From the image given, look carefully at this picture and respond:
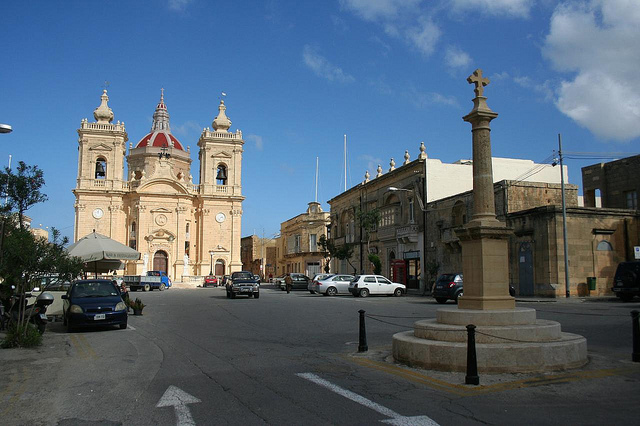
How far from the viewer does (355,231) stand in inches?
2109

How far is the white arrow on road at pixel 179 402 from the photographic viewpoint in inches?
244

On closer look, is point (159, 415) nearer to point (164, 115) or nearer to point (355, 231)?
point (355, 231)

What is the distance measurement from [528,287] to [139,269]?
1920 inches

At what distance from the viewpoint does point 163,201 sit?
68.6 m

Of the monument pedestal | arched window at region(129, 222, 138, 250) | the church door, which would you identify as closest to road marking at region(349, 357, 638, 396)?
the monument pedestal

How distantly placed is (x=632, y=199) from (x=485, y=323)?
1240 inches

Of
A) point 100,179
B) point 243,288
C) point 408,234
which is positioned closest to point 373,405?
point 243,288

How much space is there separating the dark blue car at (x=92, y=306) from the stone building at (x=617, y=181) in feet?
108

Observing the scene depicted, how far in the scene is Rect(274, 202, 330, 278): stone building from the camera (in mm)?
70500

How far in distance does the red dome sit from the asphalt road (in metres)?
68.8

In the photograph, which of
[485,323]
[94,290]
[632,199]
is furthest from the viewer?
[632,199]

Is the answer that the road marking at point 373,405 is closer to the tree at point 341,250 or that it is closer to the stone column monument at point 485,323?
the stone column monument at point 485,323

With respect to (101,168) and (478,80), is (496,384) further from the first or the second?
(101,168)

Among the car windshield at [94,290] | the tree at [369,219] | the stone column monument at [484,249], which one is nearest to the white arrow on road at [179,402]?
the stone column monument at [484,249]
